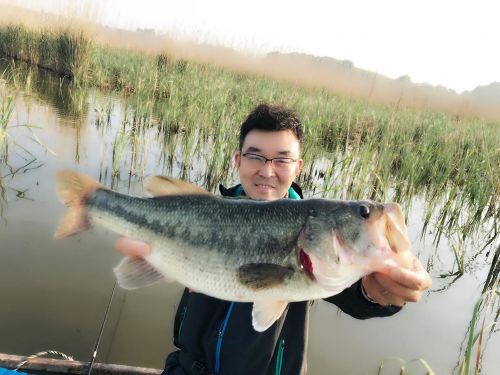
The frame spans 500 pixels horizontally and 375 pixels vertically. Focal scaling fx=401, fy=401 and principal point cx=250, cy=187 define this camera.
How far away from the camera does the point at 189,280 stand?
184cm

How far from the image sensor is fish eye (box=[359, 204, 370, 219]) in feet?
5.48

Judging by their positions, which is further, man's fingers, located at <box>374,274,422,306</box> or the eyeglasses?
the eyeglasses

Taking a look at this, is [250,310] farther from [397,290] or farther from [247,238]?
[397,290]

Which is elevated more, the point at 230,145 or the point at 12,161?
the point at 230,145

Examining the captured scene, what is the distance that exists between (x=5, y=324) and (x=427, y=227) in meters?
5.71

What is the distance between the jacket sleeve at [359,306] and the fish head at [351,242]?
1.16 ft

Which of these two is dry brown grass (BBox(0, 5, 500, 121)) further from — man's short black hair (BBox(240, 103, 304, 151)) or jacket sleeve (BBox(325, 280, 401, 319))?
jacket sleeve (BBox(325, 280, 401, 319))

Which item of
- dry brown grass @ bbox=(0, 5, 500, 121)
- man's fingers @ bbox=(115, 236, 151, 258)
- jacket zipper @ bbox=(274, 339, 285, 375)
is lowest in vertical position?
jacket zipper @ bbox=(274, 339, 285, 375)

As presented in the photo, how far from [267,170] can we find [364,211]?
88 cm

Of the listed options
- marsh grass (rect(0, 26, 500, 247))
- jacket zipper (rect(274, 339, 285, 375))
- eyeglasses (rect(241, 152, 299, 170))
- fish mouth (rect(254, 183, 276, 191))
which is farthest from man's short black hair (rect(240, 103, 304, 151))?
marsh grass (rect(0, 26, 500, 247))

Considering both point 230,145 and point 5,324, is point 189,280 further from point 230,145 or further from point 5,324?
point 230,145

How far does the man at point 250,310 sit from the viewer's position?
6.33ft

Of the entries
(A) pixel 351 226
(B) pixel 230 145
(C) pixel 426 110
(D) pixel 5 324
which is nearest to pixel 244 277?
(A) pixel 351 226

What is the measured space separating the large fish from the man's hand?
0.19ft
